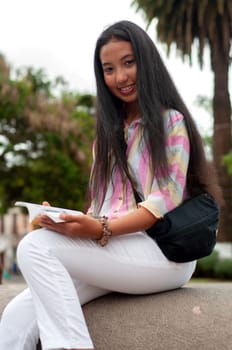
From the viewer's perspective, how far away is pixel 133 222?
9.37 ft

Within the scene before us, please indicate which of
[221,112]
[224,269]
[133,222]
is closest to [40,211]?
[133,222]

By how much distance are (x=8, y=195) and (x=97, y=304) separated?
1020 inches

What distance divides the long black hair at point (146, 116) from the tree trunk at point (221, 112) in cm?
2116

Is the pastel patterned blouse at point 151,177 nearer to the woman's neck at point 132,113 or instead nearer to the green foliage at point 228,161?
the woman's neck at point 132,113

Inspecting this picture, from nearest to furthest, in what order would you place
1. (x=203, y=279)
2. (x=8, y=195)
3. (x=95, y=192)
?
(x=95, y=192), (x=203, y=279), (x=8, y=195)

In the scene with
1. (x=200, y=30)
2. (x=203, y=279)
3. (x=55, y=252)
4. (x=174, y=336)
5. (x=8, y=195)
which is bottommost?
(x=203, y=279)

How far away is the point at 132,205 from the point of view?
3055 mm

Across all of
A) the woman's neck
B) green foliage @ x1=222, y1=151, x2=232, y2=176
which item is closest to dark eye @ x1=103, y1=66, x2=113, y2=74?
the woman's neck

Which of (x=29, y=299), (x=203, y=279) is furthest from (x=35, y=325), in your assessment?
(x=203, y=279)

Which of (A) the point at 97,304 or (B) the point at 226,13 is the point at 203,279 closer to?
(B) the point at 226,13

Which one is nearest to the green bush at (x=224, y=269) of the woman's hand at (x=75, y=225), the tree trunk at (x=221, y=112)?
the tree trunk at (x=221, y=112)

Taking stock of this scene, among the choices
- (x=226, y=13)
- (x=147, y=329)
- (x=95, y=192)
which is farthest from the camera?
(x=226, y=13)

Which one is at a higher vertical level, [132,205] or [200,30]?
[200,30]

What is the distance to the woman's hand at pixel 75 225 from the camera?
2.73 meters
